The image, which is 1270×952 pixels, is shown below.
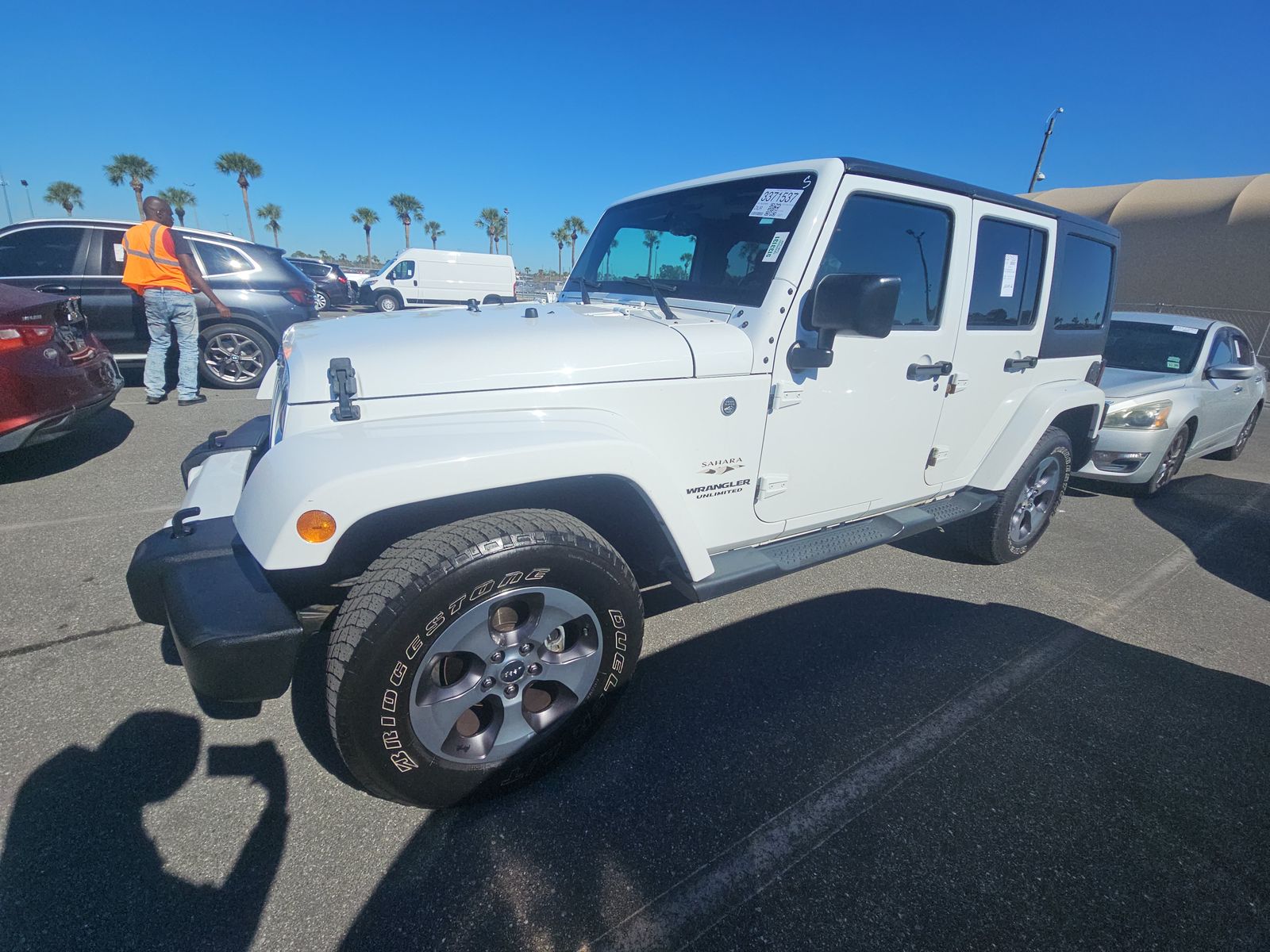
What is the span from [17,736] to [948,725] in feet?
11.2

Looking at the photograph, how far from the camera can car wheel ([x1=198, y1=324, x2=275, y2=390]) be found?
6.86 metres

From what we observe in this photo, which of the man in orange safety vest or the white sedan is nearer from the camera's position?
the white sedan

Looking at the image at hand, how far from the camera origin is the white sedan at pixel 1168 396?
4.91 m

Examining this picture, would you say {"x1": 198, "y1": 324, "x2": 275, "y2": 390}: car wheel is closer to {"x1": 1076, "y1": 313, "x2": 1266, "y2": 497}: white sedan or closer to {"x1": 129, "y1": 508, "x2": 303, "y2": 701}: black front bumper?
{"x1": 129, "y1": 508, "x2": 303, "y2": 701}: black front bumper

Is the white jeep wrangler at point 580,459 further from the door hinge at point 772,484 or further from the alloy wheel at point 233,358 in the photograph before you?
the alloy wheel at point 233,358

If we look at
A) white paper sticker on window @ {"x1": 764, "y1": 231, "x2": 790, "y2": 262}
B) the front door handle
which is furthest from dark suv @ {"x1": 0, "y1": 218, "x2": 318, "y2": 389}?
the front door handle

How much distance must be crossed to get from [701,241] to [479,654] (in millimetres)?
2043

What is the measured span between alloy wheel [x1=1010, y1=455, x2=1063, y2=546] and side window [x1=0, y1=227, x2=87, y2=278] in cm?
912

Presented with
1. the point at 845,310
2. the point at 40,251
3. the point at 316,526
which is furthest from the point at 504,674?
the point at 40,251

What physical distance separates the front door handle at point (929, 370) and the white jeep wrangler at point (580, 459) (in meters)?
0.02

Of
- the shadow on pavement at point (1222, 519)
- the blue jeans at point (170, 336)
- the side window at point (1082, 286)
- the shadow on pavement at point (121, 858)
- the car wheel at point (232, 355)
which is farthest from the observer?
the car wheel at point (232, 355)

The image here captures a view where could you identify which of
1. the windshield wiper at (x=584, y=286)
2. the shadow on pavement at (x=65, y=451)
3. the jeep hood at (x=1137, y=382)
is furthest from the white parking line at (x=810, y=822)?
the shadow on pavement at (x=65, y=451)

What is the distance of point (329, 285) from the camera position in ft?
59.2

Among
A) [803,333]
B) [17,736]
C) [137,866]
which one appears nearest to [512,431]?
[803,333]
